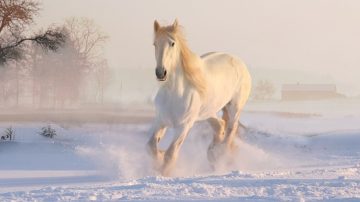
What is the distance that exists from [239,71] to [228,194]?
436cm

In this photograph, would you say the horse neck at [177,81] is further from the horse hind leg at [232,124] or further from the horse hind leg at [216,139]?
the horse hind leg at [232,124]

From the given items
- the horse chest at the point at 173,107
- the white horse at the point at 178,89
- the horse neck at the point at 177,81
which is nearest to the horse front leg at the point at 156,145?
the white horse at the point at 178,89

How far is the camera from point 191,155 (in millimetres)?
10000

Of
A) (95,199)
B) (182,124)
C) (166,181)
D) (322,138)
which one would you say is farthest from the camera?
(322,138)

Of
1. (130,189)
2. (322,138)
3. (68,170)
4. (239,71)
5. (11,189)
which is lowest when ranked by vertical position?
(322,138)

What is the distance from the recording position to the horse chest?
7.41 m

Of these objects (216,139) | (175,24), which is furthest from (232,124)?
(175,24)

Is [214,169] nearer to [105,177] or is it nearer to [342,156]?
[105,177]

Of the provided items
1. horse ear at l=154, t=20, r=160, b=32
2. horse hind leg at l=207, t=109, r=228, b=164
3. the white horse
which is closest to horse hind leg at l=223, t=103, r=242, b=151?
horse hind leg at l=207, t=109, r=228, b=164

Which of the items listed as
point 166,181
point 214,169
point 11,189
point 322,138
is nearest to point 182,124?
point 166,181

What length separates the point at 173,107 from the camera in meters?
7.42

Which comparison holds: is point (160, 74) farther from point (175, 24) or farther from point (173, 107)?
point (175, 24)

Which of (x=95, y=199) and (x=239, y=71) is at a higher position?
(x=239, y=71)

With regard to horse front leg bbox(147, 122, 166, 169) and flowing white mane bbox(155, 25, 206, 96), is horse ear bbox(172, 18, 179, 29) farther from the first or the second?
horse front leg bbox(147, 122, 166, 169)
